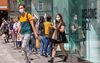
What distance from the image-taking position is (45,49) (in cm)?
1655

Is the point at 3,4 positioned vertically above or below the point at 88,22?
above

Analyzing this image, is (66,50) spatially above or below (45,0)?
below

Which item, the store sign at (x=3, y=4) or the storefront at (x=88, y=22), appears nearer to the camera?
the storefront at (x=88, y=22)

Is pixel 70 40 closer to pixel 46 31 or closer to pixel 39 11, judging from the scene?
pixel 46 31

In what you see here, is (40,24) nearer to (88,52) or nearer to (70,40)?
(70,40)

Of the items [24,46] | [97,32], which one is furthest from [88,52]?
[24,46]

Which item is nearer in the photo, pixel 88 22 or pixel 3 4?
pixel 88 22

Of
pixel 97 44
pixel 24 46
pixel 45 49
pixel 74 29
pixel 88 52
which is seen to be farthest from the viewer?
pixel 45 49

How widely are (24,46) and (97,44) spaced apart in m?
2.99

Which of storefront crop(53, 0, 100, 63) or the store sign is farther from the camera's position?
the store sign

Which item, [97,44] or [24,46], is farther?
[24,46]

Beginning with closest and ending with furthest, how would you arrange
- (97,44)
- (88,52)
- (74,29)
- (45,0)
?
(97,44) → (88,52) → (74,29) → (45,0)

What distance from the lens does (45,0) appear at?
64.2 ft

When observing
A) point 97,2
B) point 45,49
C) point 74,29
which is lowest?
point 45,49
